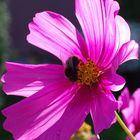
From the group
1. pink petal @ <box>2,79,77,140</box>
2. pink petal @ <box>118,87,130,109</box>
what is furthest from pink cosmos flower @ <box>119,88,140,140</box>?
pink petal @ <box>2,79,77,140</box>

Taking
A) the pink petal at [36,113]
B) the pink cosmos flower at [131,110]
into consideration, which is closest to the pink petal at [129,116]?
the pink cosmos flower at [131,110]

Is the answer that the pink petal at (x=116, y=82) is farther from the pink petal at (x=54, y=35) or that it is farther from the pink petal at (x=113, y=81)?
the pink petal at (x=54, y=35)

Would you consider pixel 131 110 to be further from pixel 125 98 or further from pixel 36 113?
pixel 36 113

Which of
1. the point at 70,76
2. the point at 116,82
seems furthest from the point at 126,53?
the point at 70,76

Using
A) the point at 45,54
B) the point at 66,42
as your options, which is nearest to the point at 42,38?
the point at 66,42

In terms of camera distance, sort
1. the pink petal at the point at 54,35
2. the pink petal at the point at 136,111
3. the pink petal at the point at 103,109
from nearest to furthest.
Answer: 1. the pink petal at the point at 103,109
2. the pink petal at the point at 54,35
3. the pink petal at the point at 136,111

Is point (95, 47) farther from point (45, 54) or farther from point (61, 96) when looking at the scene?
point (45, 54)
